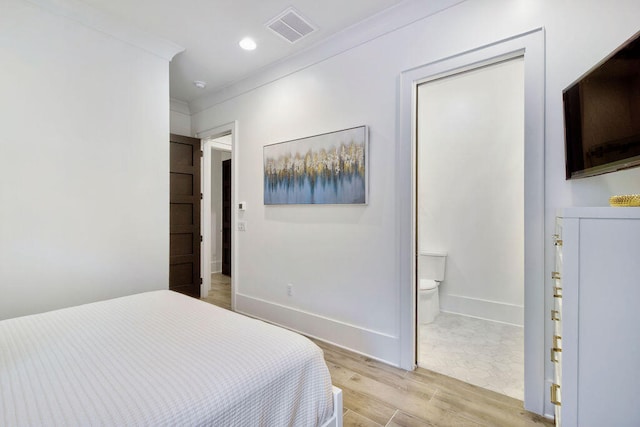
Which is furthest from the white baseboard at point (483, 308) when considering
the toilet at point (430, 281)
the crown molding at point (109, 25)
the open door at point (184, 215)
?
the crown molding at point (109, 25)

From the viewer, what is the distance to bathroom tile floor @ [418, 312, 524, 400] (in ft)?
6.63

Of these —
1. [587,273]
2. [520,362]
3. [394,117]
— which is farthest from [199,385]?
[520,362]

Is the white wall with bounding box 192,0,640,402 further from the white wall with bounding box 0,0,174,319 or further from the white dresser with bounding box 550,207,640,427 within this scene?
the white wall with bounding box 0,0,174,319

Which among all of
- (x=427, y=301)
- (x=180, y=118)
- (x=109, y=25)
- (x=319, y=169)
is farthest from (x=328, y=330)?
(x=180, y=118)

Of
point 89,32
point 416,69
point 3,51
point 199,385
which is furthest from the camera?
point 89,32

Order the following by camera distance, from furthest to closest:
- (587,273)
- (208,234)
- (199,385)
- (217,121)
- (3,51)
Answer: (208,234) < (217,121) < (3,51) < (587,273) < (199,385)

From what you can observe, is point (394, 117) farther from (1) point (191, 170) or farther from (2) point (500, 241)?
(1) point (191, 170)

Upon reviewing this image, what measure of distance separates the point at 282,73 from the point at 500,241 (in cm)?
292

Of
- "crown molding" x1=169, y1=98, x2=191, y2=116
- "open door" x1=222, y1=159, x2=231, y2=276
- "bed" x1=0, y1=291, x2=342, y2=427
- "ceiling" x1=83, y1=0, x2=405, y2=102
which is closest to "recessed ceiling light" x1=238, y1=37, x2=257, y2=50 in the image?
"ceiling" x1=83, y1=0, x2=405, y2=102

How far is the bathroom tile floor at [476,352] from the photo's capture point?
79.6 inches

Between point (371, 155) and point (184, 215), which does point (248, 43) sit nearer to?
point (371, 155)

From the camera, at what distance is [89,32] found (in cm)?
225

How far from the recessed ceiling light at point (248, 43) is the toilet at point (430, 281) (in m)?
2.80

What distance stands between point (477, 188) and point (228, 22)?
297cm
